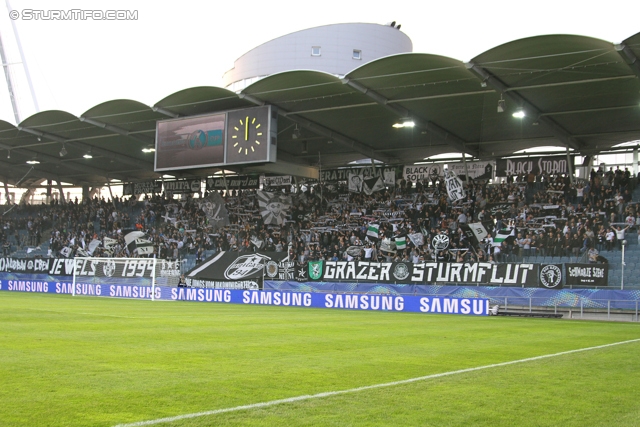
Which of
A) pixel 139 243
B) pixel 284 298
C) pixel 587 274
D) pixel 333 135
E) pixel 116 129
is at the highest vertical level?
pixel 116 129

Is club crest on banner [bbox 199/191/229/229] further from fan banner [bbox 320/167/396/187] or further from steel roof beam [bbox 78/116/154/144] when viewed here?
fan banner [bbox 320/167/396/187]

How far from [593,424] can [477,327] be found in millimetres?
12070

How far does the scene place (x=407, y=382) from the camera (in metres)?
8.21

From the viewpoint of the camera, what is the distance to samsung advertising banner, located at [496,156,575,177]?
125ft

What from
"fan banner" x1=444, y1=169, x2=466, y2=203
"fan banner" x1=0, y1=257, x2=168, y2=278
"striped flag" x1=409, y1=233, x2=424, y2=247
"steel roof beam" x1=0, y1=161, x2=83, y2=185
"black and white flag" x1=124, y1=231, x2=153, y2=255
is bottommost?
"fan banner" x1=0, y1=257, x2=168, y2=278

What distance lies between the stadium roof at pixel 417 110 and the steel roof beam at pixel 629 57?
45 mm

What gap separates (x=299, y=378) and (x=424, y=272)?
23.2 metres

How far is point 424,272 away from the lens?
101 feet

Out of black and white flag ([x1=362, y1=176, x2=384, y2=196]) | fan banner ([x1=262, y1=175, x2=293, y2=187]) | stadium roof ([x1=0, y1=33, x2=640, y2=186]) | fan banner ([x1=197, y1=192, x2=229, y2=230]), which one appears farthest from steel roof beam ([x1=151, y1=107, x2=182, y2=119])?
black and white flag ([x1=362, y1=176, x2=384, y2=196])

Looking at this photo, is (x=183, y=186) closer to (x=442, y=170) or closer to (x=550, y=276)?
(x=442, y=170)

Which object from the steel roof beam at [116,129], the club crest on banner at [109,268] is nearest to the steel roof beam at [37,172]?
the steel roof beam at [116,129]

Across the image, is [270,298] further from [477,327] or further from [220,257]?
[477,327]

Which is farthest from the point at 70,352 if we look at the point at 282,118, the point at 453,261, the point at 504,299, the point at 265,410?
the point at 282,118

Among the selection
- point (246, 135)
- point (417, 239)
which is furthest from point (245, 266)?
point (417, 239)
